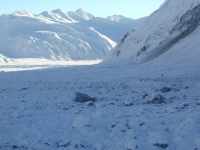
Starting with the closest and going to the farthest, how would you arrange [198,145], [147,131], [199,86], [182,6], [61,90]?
[198,145]
[147,131]
[199,86]
[61,90]
[182,6]

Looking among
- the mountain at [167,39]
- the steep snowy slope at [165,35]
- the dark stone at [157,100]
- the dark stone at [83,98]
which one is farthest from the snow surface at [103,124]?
the steep snowy slope at [165,35]

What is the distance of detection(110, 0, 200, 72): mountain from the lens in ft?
250

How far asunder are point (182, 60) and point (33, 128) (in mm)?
54270

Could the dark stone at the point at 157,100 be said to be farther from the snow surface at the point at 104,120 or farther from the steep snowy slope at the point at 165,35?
the steep snowy slope at the point at 165,35

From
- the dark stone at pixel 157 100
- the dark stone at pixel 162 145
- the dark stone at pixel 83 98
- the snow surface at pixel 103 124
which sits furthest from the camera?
the dark stone at pixel 83 98

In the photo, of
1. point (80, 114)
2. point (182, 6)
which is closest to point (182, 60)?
point (182, 6)

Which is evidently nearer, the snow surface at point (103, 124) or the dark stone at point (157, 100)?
the snow surface at point (103, 124)

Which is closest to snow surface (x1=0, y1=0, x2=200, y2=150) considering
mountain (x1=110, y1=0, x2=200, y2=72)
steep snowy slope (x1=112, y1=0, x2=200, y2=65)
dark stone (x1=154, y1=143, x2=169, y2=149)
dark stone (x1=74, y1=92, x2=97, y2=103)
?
dark stone (x1=154, y1=143, x2=169, y2=149)

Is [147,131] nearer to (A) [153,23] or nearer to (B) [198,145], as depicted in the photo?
(B) [198,145]

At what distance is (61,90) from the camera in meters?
31.8

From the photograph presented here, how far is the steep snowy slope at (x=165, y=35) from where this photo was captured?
85.5 m

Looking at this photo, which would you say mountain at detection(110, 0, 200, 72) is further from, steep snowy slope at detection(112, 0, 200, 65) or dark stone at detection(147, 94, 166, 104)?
dark stone at detection(147, 94, 166, 104)

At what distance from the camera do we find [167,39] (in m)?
93.1

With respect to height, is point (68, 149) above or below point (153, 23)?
below
